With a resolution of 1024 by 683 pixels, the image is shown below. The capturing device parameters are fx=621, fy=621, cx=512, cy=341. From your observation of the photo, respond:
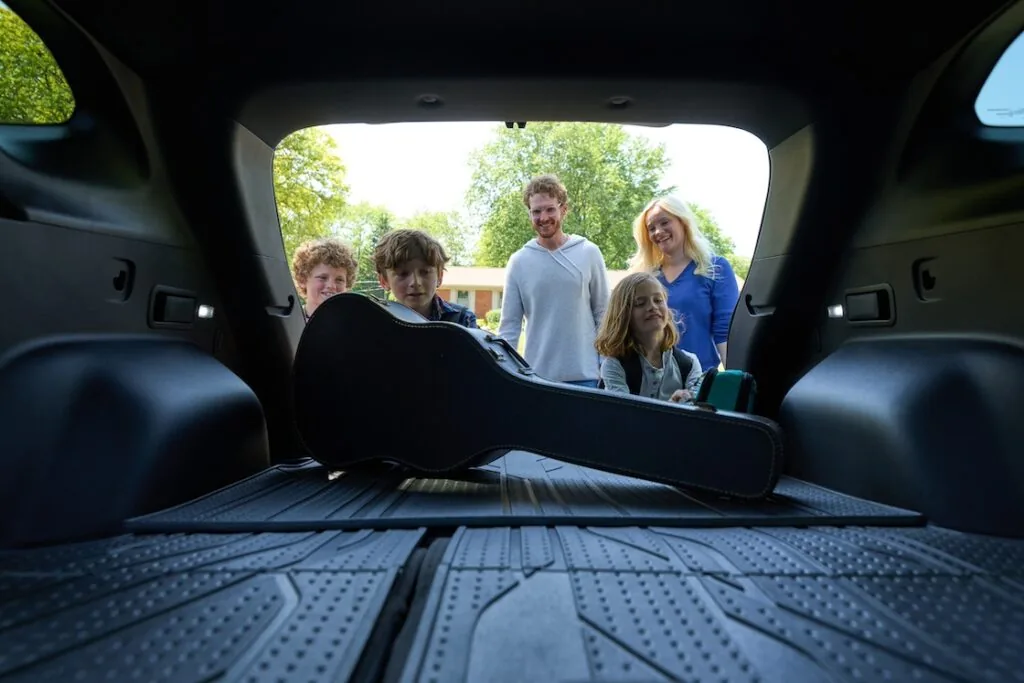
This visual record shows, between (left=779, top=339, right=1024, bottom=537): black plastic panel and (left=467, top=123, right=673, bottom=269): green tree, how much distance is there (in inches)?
170

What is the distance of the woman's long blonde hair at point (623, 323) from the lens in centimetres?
248

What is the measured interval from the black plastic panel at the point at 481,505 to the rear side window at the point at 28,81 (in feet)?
3.78

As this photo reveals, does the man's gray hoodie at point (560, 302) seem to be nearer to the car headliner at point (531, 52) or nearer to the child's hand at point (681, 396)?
the child's hand at point (681, 396)

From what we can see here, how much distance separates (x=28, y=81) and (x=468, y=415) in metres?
1.54

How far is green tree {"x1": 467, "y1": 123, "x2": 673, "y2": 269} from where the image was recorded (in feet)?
22.3

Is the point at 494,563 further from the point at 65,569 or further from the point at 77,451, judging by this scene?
the point at 77,451

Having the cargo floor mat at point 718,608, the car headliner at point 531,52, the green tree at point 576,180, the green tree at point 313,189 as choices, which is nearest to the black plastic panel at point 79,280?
the car headliner at point 531,52

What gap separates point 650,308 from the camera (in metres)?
2.46

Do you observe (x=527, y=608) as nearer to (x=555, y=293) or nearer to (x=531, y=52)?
(x=531, y=52)

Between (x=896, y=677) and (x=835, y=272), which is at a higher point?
(x=835, y=272)

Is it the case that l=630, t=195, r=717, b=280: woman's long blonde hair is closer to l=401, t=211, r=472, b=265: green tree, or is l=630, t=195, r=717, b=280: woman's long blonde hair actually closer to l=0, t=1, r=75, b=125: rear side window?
l=0, t=1, r=75, b=125: rear side window

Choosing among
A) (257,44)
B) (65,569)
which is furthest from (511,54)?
(65,569)

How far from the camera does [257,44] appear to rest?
184 centimetres

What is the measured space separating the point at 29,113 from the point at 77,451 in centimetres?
101
